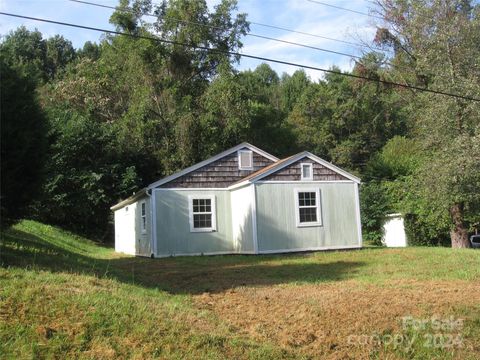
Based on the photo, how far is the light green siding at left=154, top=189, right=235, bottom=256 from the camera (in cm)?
1817

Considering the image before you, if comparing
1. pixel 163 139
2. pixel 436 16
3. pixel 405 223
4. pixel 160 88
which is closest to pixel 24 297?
pixel 436 16

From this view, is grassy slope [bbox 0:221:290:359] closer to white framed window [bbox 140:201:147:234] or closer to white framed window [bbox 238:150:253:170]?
white framed window [bbox 140:201:147:234]

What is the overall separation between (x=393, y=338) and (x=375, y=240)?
23.5m

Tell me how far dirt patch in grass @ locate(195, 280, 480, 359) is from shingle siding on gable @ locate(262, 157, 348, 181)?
822 cm

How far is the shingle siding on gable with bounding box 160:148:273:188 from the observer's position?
1880 centimetres

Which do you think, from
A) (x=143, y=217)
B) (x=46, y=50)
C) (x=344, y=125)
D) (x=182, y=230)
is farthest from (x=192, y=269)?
(x=46, y=50)

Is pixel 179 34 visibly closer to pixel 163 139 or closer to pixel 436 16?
pixel 163 139

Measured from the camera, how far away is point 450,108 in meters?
20.7

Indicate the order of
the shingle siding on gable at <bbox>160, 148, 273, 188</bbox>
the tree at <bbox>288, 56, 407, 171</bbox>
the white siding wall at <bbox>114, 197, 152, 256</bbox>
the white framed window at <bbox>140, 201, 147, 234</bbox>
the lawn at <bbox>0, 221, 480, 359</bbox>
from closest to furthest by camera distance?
the lawn at <bbox>0, 221, 480, 359</bbox> < the shingle siding on gable at <bbox>160, 148, 273, 188</bbox> < the white siding wall at <bbox>114, 197, 152, 256</bbox> < the white framed window at <bbox>140, 201, 147, 234</bbox> < the tree at <bbox>288, 56, 407, 171</bbox>

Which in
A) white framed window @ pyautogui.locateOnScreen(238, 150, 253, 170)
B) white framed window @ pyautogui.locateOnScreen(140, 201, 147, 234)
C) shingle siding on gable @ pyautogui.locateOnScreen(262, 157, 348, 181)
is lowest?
white framed window @ pyautogui.locateOnScreen(140, 201, 147, 234)

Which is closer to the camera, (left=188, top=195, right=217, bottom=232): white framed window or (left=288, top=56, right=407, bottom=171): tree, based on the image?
(left=188, top=195, right=217, bottom=232): white framed window

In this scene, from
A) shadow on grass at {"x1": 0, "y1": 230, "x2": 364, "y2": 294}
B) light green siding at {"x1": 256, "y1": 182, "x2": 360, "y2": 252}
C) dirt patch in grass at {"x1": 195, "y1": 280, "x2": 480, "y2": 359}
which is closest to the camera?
dirt patch in grass at {"x1": 195, "y1": 280, "x2": 480, "y2": 359}

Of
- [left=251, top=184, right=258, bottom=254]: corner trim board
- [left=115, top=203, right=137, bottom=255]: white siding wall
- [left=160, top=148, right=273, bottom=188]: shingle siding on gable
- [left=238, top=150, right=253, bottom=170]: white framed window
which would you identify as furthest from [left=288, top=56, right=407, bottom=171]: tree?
[left=251, top=184, right=258, bottom=254]: corner trim board

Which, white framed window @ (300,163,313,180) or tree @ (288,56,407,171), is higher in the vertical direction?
tree @ (288,56,407,171)
